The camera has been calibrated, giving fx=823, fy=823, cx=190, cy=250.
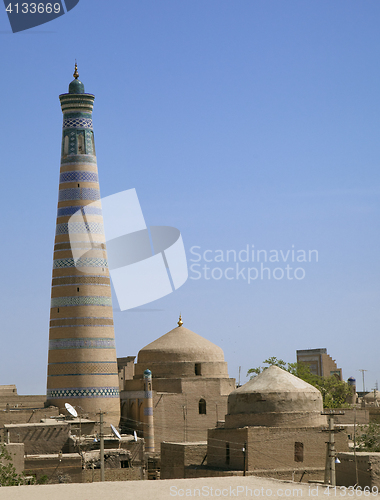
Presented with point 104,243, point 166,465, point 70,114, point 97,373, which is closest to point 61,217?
point 104,243

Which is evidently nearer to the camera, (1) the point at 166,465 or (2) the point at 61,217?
(1) the point at 166,465

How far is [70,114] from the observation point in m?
34.9

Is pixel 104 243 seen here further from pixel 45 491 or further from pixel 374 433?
pixel 45 491

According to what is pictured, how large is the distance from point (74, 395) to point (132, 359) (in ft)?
19.8

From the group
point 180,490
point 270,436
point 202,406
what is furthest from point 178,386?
point 180,490

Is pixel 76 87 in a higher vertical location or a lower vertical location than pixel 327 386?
higher

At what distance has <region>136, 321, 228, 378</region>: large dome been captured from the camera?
119 feet

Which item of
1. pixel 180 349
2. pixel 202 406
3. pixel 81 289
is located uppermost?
pixel 81 289

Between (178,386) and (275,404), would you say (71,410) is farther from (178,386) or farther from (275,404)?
(275,404)

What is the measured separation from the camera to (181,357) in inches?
1441

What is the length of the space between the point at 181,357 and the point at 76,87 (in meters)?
12.6

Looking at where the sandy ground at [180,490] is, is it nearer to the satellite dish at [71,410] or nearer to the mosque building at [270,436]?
the mosque building at [270,436]

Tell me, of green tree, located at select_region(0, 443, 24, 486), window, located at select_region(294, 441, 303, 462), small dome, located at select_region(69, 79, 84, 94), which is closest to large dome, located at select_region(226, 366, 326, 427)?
window, located at select_region(294, 441, 303, 462)

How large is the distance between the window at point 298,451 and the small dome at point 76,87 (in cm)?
1781
